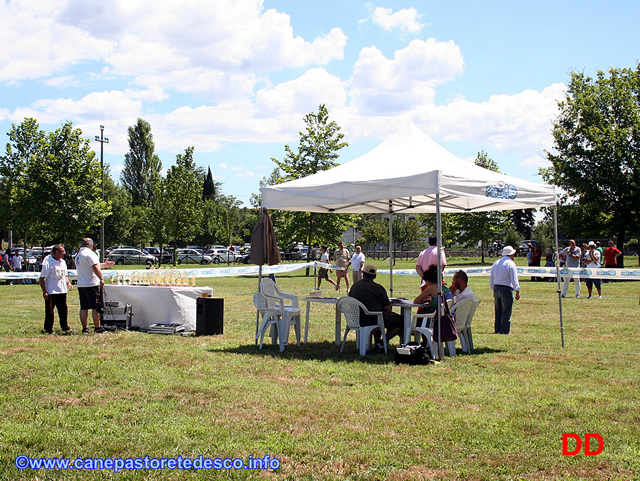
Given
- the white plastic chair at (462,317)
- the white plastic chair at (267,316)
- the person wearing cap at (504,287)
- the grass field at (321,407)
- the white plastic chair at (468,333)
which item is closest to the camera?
the grass field at (321,407)

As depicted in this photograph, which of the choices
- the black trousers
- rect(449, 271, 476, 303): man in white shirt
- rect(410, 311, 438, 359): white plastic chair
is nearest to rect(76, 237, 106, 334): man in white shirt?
the black trousers

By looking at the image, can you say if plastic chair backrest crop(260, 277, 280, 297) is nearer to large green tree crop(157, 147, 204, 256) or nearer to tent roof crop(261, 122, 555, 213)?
tent roof crop(261, 122, 555, 213)

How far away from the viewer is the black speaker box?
10695 millimetres

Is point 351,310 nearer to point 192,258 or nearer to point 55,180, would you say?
point 55,180

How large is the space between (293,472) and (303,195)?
579 cm

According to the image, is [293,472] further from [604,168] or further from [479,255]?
[479,255]

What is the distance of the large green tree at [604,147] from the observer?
39281mm

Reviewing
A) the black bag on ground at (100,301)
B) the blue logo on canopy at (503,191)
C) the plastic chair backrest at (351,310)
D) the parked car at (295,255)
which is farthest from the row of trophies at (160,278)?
the parked car at (295,255)

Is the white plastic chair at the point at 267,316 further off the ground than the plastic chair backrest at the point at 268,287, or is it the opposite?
the plastic chair backrest at the point at 268,287

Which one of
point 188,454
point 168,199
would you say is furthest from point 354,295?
point 168,199

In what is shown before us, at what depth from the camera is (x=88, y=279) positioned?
10.8m

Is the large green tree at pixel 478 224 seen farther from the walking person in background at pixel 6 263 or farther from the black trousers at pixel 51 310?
the black trousers at pixel 51 310

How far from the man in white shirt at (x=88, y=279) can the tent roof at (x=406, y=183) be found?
3.36 m

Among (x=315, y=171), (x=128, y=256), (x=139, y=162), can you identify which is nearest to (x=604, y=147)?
(x=315, y=171)
